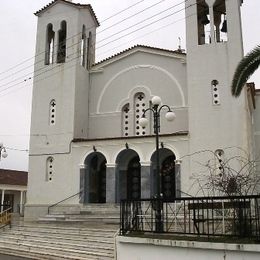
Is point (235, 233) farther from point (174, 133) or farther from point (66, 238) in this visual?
point (174, 133)

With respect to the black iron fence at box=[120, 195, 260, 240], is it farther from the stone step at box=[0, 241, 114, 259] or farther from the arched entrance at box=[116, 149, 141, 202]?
the arched entrance at box=[116, 149, 141, 202]

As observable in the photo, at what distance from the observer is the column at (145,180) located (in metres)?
21.6

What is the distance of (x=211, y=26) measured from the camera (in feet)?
73.8

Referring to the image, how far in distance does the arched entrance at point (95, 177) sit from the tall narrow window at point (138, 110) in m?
2.52

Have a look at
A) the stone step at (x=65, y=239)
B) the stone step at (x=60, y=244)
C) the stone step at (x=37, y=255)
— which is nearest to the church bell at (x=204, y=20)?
the stone step at (x=65, y=239)

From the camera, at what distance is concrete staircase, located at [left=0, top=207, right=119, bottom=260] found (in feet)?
49.1

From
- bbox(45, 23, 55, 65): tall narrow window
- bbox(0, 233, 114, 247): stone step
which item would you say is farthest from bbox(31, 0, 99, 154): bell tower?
bbox(0, 233, 114, 247): stone step

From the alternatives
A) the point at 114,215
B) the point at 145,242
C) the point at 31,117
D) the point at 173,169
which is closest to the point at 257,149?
the point at 173,169

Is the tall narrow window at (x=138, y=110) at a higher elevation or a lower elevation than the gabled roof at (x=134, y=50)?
lower

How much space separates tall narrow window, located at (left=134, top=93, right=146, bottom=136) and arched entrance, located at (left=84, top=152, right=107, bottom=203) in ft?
8.27

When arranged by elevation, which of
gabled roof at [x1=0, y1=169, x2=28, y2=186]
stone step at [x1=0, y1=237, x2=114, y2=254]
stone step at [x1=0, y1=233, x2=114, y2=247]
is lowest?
stone step at [x1=0, y1=237, x2=114, y2=254]

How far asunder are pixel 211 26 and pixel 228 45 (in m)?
1.66

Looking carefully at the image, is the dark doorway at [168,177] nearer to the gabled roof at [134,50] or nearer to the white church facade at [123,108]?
the white church facade at [123,108]

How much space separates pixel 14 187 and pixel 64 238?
27337 mm
